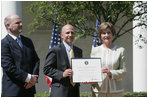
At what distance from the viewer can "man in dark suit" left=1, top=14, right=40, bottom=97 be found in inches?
168

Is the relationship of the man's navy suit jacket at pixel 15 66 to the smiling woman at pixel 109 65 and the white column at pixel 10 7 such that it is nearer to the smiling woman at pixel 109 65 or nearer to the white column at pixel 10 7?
the smiling woman at pixel 109 65

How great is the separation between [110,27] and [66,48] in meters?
A: 0.69

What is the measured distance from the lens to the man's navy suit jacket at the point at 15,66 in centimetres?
425

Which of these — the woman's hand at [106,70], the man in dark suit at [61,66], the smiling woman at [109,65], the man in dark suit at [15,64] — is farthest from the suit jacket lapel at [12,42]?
the woman's hand at [106,70]

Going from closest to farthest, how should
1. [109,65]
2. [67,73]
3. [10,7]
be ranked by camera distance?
[67,73] → [109,65] → [10,7]

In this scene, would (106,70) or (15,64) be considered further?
(15,64)

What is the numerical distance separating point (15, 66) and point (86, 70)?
99cm

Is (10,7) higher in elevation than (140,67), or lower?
higher

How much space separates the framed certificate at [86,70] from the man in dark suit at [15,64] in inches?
23.7

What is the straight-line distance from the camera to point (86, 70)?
4355mm

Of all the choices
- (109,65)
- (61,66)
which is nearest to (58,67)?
(61,66)

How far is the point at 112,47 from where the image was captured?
14.5ft

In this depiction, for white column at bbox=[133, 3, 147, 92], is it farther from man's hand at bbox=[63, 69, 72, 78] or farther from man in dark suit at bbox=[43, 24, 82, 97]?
man's hand at bbox=[63, 69, 72, 78]

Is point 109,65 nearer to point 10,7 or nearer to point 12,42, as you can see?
point 12,42
